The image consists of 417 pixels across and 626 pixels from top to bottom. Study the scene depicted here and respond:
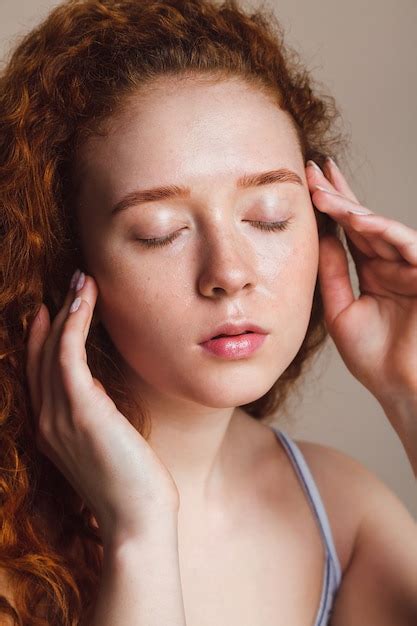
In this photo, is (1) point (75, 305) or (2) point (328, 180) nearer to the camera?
(1) point (75, 305)

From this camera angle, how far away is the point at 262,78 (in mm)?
1824

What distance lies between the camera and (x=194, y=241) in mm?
1639

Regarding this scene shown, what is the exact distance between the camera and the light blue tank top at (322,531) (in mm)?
2031

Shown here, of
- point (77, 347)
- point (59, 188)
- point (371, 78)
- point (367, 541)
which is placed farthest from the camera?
point (371, 78)

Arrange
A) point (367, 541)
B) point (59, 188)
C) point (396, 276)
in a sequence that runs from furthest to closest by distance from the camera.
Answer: point (367, 541) < point (396, 276) < point (59, 188)

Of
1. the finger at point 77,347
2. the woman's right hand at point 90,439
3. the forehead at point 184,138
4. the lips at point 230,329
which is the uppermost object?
the forehead at point 184,138

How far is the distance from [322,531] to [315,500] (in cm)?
7

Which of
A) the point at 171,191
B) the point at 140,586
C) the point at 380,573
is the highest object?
the point at 171,191

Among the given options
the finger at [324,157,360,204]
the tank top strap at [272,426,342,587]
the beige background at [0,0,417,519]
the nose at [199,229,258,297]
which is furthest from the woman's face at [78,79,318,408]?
the beige background at [0,0,417,519]

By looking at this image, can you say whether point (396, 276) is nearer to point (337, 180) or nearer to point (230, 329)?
point (337, 180)

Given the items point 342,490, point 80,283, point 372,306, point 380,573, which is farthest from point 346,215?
point 380,573

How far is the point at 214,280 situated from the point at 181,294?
0.23 feet

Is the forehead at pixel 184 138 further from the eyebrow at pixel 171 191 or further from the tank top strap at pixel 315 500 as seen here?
the tank top strap at pixel 315 500

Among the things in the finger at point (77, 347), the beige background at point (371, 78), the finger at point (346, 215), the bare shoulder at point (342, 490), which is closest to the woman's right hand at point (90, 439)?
the finger at point (77, 347)
